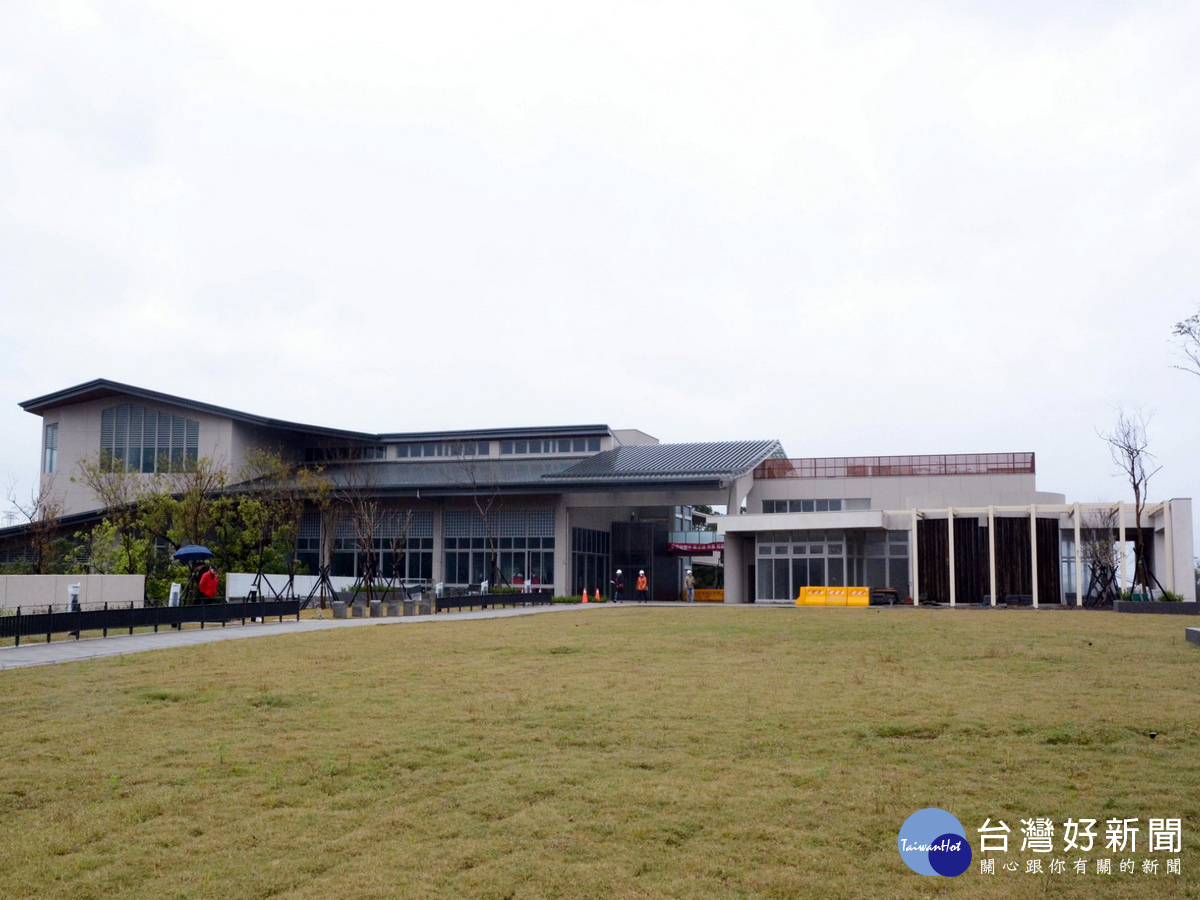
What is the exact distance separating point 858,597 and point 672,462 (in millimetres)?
11009

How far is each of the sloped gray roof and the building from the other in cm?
14

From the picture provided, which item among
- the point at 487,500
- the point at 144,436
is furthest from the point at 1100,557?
the point at 144,436

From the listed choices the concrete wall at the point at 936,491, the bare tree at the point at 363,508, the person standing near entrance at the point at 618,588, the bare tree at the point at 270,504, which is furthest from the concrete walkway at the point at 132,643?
the concrete wall at the point at 936,491

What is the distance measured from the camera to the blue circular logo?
20.6 feet

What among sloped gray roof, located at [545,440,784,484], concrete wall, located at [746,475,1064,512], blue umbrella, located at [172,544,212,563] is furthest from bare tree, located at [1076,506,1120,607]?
blue umbrella, located at [172,544,212,563]

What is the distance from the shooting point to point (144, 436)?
157 ft

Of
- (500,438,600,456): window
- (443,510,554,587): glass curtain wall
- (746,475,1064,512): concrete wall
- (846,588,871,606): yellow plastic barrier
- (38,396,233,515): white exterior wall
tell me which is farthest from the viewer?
(500,438,600,456): window

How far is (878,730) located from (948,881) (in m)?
3.36

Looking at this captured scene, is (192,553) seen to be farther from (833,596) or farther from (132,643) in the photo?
(833,596)

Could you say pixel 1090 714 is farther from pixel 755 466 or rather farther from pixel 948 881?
pixel 755 466

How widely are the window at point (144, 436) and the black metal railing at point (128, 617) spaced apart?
20905mm

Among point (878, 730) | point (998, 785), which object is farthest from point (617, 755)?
point (998, 785)

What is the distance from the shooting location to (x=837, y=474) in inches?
1729

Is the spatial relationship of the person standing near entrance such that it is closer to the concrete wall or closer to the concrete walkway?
the concrete wall
